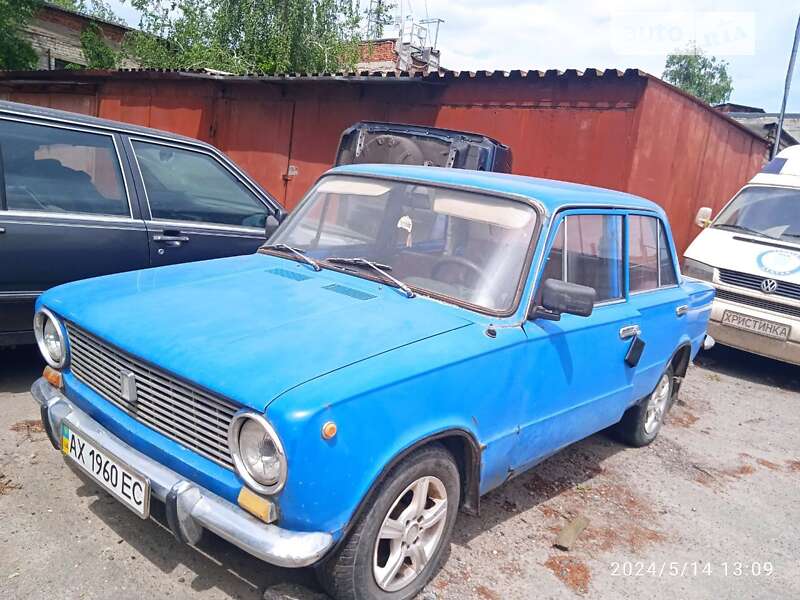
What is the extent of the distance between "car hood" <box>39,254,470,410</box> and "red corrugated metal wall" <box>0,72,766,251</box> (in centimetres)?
595

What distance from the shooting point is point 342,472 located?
2.13m

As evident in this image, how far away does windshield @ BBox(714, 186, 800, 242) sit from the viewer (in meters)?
7.38

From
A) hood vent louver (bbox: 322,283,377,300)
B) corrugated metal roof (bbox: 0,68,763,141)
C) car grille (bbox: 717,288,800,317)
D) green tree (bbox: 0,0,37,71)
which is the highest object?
green tree (bbox: 0,0,37,71)

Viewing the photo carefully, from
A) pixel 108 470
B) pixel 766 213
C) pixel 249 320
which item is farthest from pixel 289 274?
pixel 766 213

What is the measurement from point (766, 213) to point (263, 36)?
1490 cm

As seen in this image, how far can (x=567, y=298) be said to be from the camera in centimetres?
285

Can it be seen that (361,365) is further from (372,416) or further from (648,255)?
(648,255)

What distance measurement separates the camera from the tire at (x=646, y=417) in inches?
179

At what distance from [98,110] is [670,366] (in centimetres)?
1411

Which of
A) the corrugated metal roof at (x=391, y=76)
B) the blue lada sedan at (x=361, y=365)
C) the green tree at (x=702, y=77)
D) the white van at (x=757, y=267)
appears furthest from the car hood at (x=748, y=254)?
the green tree at (x=702, y=77)

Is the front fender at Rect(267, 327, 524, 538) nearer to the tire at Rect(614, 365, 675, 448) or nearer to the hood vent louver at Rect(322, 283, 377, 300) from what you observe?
the hood vent louver at Rect(322, 283, 377, 300)

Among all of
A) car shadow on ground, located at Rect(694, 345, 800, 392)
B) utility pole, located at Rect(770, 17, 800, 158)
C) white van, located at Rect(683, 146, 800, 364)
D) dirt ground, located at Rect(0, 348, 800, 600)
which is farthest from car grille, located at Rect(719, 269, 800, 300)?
utility pole, located at Rect(770, 17, 800, 158)

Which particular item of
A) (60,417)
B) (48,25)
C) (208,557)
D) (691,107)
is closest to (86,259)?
(60,417)

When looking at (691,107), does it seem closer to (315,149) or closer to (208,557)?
(315,149)
